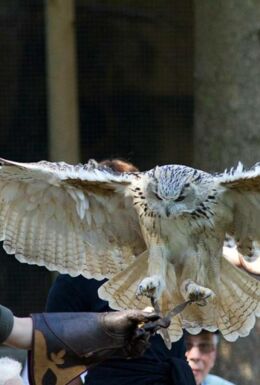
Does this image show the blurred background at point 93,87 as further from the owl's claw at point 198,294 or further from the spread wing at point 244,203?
A: the owl's claw at point 198,294

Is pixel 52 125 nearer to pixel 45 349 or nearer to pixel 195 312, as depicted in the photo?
pixel 195 312

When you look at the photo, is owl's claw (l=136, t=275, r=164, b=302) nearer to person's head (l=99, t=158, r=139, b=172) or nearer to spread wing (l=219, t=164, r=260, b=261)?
spread wing (l=219, t=164, r=260, b=261)

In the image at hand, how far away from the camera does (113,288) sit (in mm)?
4707

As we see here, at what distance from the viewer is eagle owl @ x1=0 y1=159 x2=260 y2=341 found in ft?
15.4

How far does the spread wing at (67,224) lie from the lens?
4945 millimetres

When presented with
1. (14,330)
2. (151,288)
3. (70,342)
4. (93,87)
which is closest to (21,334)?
(14,330)

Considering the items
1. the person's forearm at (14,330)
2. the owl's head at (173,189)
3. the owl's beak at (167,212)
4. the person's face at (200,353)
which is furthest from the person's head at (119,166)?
the person's forearm at (14,330)

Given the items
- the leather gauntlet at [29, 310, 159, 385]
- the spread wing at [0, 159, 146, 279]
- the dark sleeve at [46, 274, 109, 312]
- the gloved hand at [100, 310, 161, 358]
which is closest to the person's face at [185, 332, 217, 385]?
the spread wing at [0, 159, 146, 279]

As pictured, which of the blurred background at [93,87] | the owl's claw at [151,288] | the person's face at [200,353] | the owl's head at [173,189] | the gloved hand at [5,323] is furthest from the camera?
the blurred background at [93,87]

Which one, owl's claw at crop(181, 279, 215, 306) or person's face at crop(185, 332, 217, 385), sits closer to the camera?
owl's claw at crop(181, 279, 215, 306)

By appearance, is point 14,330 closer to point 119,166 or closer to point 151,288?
point 151,288

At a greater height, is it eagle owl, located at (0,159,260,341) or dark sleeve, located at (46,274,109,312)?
eagle owl, located at (0,159,260,341)

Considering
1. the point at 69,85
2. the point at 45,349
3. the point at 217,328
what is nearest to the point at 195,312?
the point at 217,328

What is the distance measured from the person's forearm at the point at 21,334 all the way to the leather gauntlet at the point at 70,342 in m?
0.02
